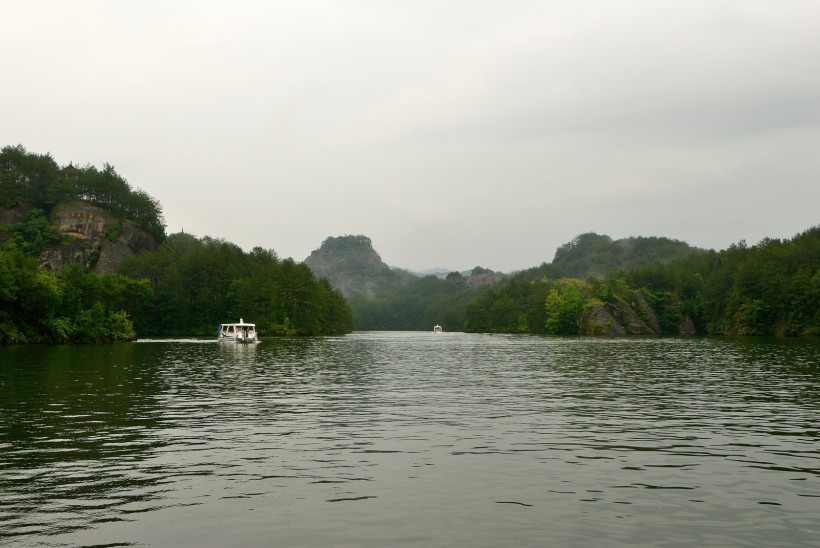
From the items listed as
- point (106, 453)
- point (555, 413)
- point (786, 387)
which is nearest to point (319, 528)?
point (106, 453)

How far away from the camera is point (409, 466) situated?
20359 millimetres

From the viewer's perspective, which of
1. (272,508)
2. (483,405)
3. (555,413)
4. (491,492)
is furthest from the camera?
(483,405)

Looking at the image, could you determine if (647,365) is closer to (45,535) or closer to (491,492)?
(491,492)

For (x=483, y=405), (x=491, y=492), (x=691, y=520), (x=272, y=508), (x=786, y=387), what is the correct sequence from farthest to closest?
(x=786, y=387), (x=483, y=405), (x=491, y=492), (x=272, y=508), (x=691, y=520)

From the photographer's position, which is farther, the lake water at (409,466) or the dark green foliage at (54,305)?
the dark green foliage at (54,305)

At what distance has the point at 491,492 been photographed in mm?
17172

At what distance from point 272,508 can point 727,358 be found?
69760 millimetres

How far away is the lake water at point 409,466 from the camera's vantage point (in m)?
14.1

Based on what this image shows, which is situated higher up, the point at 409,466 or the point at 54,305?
the point at 54,305

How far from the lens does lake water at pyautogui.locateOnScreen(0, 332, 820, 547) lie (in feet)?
46.2

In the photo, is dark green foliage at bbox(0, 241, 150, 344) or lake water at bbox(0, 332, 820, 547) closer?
lake water at bbox(0, 332, 820, 547)

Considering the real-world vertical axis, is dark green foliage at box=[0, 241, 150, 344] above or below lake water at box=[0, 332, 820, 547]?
above

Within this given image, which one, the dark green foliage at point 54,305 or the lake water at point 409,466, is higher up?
the dark green foliage at point 54,305

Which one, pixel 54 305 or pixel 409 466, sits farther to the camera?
pixel 54 305
